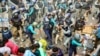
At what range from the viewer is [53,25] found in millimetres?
5223

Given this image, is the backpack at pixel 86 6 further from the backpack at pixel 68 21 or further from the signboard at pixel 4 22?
Answer: the signboard at pixel 4 22

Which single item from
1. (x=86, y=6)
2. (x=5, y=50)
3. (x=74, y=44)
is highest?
(x=86, y=6)

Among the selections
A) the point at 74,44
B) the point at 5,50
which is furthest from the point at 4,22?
the point at 74,44

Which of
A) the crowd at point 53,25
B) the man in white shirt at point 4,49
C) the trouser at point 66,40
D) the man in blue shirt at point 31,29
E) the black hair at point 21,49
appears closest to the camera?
the man in white shirt at point 4,49

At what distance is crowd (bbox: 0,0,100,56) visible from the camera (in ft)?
16.4

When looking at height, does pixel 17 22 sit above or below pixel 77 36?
above

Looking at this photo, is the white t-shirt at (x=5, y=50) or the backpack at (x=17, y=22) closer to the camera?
the white t-shirt at (x=5, y=50)

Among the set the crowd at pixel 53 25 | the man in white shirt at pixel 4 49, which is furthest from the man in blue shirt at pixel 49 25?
the man in white shirt at pixel 4 49

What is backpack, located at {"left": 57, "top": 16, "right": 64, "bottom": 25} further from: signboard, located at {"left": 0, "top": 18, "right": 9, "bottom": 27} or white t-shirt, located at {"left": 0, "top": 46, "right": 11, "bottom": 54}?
white t-shirt, located at {"left": 0, "top": 46, "right": 11, "bottom": 54}

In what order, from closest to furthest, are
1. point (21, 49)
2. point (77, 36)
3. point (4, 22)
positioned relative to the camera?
point (21, 49), point (77, 36), point (4, 22)

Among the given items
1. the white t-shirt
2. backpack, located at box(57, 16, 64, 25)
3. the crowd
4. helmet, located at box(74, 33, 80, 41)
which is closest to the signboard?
the crowd

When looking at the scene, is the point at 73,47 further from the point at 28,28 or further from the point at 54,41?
the point at 28,28

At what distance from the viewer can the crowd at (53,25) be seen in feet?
16.4

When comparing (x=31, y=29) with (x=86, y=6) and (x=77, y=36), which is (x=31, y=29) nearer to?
(x=77, y=36)
